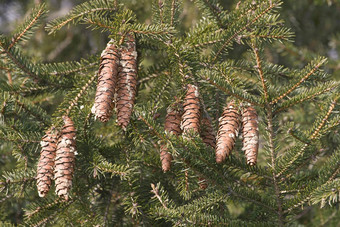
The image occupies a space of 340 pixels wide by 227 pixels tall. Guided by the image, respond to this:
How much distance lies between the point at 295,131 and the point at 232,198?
0.35 metres

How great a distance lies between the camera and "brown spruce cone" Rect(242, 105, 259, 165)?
132cm

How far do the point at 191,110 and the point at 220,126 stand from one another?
0.40 ft

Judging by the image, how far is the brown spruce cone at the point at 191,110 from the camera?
4.45ft

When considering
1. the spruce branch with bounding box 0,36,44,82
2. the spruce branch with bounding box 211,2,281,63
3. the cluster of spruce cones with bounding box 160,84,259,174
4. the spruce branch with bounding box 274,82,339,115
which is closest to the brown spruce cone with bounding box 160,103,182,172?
the cluster of spruce cones with bounding box 160,84,259,174

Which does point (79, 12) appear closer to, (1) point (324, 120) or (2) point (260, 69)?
(2) point (260, 69)

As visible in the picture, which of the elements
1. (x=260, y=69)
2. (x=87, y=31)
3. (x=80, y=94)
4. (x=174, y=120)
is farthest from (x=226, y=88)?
(x=87, y=31)

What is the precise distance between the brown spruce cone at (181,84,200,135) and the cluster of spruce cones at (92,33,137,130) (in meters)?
0.20

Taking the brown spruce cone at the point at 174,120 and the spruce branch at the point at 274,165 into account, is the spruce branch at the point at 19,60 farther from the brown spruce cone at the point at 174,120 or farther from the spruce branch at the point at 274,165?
the spruce branch at the point at 274,165

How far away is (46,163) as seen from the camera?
1.35 metres

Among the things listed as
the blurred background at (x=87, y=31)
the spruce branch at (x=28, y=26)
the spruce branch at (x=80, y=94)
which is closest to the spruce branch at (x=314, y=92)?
the spruce branch at (x=80, y=94)

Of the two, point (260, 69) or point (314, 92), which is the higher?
point (260, 69)

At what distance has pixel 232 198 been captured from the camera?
1.43 metres

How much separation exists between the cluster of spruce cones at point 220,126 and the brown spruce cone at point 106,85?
0.79 feet

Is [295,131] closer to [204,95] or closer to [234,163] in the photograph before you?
[234,163]
